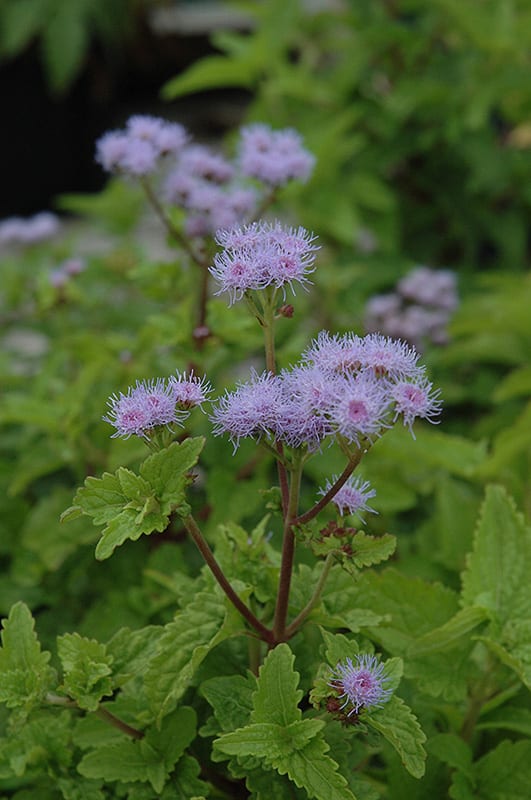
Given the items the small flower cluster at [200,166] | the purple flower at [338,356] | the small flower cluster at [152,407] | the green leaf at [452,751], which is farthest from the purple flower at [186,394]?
the small flower cluster at [200,166]

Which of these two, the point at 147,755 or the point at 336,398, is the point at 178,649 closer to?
the point at 147,755

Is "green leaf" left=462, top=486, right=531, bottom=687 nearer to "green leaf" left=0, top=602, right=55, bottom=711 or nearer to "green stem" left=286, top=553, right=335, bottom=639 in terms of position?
"green stem" left=286, top=553, right=335, bottom=639

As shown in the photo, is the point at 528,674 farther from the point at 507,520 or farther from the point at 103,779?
the point at 103,779

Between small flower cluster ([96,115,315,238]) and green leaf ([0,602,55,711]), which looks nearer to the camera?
green leaf ([0,602,55,711])

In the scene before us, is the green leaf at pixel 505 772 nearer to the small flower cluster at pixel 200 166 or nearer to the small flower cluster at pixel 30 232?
the small flower cluster at pixel 200 166

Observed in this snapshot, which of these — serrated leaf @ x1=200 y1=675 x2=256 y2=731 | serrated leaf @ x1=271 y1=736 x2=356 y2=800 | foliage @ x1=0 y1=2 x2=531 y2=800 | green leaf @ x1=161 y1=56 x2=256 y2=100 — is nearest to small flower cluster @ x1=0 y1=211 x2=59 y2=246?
foliage @ x1=0 y1=2 x2=531 y2=800

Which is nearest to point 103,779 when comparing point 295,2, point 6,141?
point 295,2
